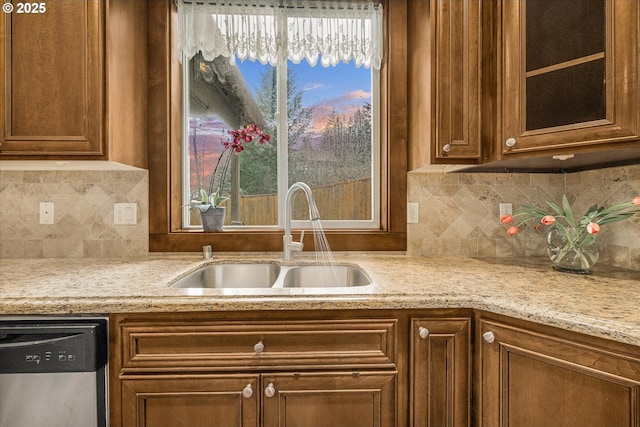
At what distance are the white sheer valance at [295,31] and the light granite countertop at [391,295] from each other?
3.86ft

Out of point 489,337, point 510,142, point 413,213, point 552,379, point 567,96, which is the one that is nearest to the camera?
point 552,379

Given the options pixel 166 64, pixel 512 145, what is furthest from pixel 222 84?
pixel 512 145

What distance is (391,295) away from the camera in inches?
42.3

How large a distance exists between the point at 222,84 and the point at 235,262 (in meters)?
0.99

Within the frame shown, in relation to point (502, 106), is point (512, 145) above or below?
below

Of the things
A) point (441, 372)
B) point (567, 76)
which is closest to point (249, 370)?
point (441, 372)

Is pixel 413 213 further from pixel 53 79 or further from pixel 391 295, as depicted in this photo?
pixel 53 79

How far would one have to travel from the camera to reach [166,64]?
1.71 meters

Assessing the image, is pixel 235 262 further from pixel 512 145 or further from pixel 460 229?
pixel 512 145

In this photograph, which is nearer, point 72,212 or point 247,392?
point 247,392

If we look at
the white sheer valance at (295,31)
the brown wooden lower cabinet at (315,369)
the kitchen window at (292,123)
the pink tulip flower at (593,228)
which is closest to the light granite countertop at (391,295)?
the brown wooden lower cabinet at (315,369)

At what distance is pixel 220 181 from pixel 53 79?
0.81 meters

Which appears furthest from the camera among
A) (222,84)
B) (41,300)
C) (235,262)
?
(222,84)

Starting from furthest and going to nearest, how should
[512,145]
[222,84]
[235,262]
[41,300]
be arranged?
[222,84] < [235,262] < [512,145] < [41,300]
